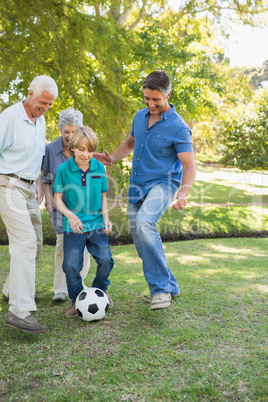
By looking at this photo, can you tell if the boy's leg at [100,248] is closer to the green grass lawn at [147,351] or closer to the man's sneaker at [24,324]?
the green grass lawn at [147,351]

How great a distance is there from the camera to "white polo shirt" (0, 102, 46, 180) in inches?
129

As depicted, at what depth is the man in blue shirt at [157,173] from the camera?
11.0ft

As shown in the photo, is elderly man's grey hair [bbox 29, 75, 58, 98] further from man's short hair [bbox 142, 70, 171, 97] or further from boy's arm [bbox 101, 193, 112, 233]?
boy's arm [bbox 101, 193, 112, 233]

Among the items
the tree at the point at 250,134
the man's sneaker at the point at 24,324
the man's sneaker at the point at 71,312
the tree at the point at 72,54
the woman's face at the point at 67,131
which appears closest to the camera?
the man's sneaker at the point at 24,324

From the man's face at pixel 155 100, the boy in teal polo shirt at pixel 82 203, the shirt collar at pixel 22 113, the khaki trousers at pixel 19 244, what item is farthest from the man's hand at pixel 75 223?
the man's face at pixel 155 100

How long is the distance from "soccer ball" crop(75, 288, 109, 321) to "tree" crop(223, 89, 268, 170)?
1365 cm

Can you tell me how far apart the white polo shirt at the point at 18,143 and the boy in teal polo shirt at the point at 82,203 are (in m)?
0.28

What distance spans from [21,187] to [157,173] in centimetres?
124

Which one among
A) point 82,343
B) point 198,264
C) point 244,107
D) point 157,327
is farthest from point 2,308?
point 244,107

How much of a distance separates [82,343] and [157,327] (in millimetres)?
682

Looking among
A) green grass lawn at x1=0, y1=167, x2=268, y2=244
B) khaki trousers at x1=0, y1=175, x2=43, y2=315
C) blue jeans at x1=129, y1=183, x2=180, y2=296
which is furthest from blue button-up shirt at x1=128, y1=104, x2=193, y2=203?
green grass lawn at x1=0, y1=167, x2=268, y2=244

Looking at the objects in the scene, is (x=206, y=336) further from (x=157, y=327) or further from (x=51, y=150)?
(x=51, y=150)

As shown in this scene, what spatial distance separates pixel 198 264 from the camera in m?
6.87

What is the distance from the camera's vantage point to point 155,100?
3.52 meters
